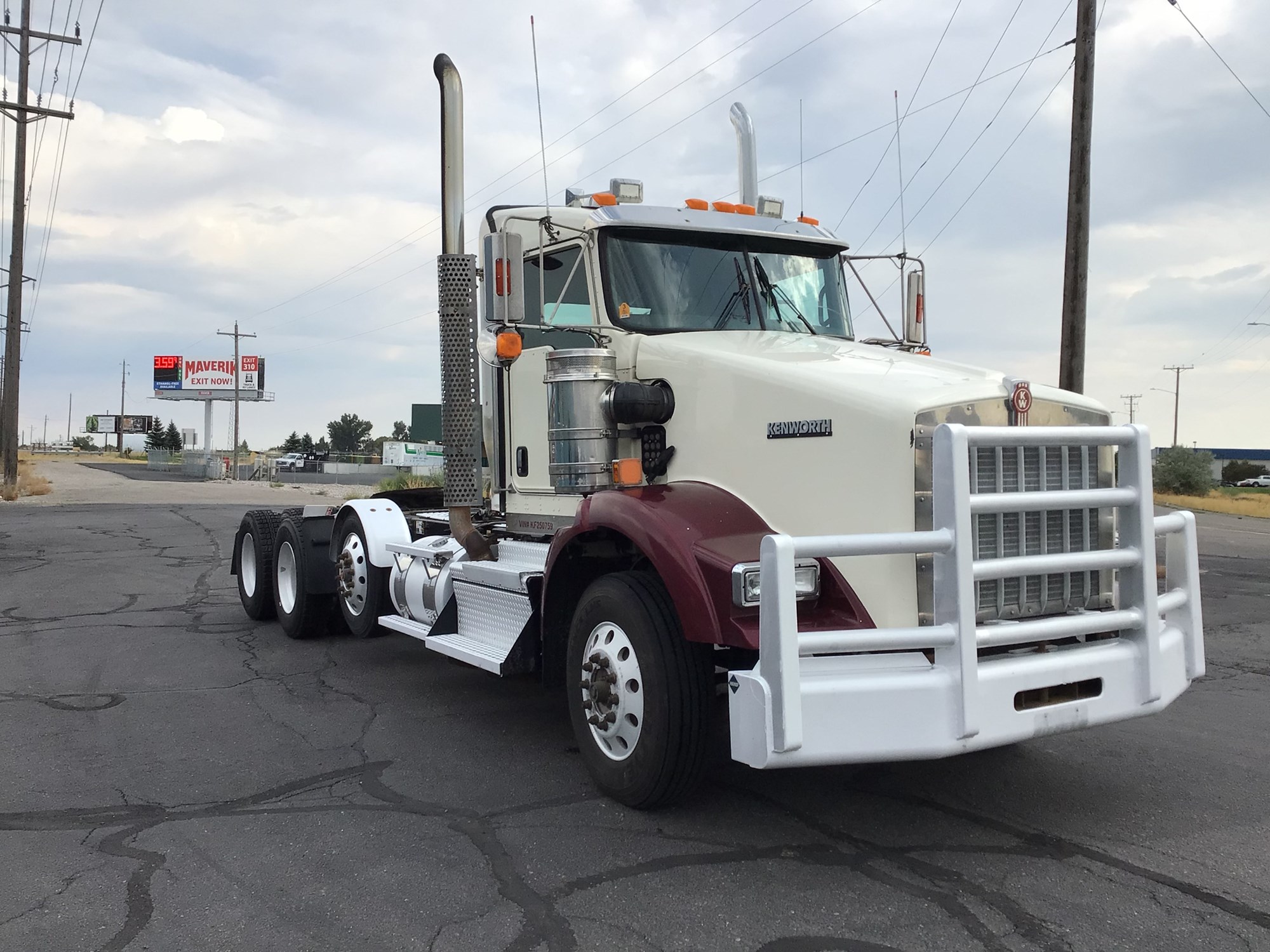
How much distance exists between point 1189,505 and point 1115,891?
132ft

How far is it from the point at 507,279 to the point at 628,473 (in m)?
1.11

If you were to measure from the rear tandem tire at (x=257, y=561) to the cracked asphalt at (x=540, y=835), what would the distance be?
88.0 inches

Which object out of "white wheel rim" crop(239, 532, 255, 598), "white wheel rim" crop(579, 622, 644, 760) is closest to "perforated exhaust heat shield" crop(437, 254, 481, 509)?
→ "white wheel rim" crop(579, 622, 644, 760)

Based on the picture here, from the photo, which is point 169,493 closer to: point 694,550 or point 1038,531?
point 694,550

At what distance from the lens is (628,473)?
15.3ft

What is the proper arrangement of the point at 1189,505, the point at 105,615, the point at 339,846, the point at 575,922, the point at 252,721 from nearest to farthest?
the point at 575,922 → the point at 339,846 → the point at 252,721 → the point at 105,615 → the point at 1189,505

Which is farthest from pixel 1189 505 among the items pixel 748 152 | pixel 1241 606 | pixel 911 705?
pixel 911 705

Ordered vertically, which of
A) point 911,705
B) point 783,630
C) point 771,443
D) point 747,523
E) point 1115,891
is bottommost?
point 1115,891

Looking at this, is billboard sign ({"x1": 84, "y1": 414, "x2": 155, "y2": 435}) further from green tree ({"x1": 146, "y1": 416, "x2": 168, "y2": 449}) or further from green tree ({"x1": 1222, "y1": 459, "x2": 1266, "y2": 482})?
green tree ({"x1": 1222, "y1": 459, "x2": 1266, "y2": 482})

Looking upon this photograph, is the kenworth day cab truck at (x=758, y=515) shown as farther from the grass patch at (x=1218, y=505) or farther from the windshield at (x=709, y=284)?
the grass patch at (x=1218, y=505)

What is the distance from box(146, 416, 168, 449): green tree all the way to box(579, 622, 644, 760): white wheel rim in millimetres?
140938

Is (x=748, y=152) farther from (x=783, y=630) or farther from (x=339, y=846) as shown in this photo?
(x=339, y=846)

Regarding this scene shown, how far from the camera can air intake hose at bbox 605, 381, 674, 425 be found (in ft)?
15.5

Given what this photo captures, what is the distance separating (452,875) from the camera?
3.61 m
